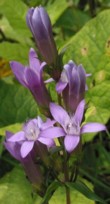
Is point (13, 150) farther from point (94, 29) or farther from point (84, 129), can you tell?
point (94, 29)

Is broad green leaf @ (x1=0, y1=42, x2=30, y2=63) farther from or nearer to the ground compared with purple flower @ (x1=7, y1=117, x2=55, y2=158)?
nearer to the ground

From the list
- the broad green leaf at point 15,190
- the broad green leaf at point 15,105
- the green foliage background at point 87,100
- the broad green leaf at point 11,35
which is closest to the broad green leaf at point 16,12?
the green foliage background at point 87,100

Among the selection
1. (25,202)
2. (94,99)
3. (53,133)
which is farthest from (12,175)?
(53,133)

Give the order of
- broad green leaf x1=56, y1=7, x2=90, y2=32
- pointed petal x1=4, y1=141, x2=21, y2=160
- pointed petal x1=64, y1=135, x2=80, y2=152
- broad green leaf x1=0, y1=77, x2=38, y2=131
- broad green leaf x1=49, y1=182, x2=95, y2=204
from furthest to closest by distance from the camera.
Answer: broad green leaf x1=56, y1=7, x2=90, y2=32
broad green leaf x1=0, y1=77, x2=38, y2=131
broad green leaf x1=49, y1=182, x2=95, y2=204
pointed petal x1=4, y1=141, x2=21, y2=160
pointed petal x1=64, y1=135, x2=80, y2=152

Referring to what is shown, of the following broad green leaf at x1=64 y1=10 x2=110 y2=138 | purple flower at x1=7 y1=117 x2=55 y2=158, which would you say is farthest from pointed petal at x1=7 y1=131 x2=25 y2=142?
broad green leaf at x1=64 y1=10 x2=110 y2=138

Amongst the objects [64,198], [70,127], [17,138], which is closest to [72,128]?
[70,127]

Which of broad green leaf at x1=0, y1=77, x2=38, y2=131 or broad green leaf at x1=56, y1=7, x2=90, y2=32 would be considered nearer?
broad green leaf at x1=0, y1=77, x2=38, y2=131

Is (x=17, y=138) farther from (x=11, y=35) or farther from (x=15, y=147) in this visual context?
(x=11, y=35)

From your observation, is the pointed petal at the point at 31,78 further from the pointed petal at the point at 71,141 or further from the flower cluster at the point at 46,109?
the pointed petal at the point at 71,141

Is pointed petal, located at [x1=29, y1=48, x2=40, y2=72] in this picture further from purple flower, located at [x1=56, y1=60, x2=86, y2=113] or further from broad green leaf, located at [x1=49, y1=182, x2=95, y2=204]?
broad green leaf, located at [x1=49, y1=182, x2=95, y2=204]
